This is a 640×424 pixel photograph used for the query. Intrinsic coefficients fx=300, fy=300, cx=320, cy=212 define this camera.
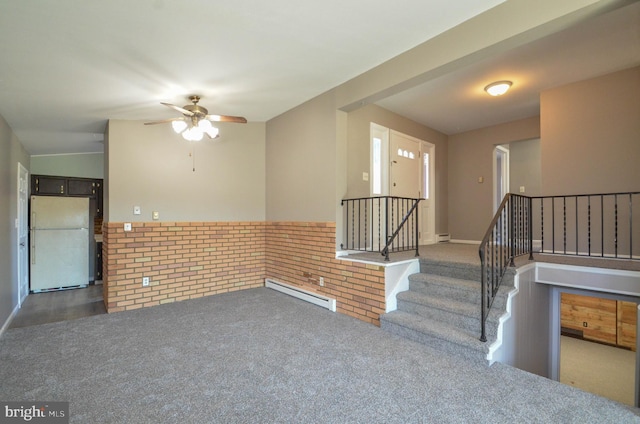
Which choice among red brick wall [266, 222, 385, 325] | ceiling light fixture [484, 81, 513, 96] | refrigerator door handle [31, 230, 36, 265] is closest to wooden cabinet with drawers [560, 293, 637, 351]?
ceiling light fixture [484, 81, 513, 96]

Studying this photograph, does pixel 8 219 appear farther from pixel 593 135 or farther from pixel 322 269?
pixel 593 135

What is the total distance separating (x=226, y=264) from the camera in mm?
5004

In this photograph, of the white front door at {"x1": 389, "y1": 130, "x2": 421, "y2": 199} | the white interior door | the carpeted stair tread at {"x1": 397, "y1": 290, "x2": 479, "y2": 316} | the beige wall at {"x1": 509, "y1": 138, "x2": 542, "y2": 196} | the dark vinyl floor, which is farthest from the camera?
the beige wall at {"x1": 509, "y1": 138, "x2": 542, "y2": 196}

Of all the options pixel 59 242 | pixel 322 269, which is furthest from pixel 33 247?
pixel 322 269

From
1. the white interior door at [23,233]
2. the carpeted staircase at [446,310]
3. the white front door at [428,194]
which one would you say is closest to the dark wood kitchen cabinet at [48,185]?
the white interior door at [23,233]

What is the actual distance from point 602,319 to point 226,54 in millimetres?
7973

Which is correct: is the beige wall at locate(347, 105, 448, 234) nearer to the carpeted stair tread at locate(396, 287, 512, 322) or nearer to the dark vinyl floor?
the carpeted stair tread at locate(396, 287, 512, 322)

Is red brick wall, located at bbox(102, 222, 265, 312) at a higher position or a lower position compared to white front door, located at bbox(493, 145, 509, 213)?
lower

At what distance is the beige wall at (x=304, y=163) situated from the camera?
4148mm

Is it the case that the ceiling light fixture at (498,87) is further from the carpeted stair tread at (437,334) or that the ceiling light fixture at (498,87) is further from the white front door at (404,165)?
the carpeted stair tread at (437,334)

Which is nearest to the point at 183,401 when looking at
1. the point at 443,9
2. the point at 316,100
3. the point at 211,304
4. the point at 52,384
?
the point at 52,384

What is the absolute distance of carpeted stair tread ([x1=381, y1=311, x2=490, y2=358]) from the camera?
2.62 m

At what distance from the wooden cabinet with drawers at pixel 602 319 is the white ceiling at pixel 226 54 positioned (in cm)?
447

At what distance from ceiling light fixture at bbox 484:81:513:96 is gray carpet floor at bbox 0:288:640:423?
343cm
